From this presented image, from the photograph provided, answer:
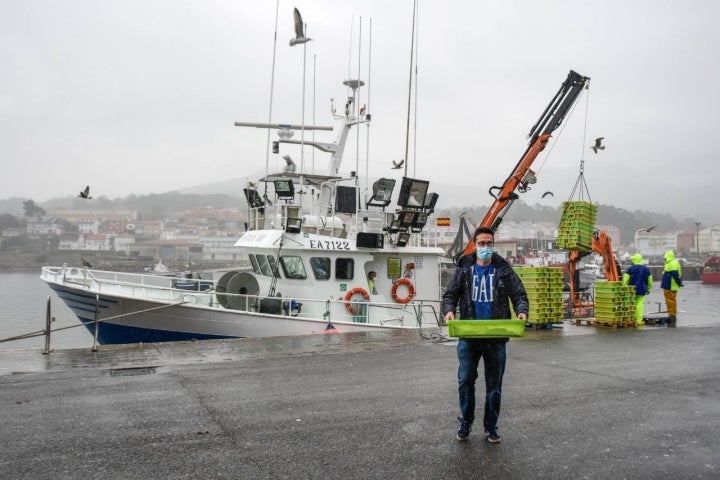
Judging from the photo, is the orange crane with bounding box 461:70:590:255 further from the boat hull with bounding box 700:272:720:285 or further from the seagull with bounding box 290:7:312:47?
the boat hull with bounding box 700:272:720:285

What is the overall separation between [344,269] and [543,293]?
455 cm

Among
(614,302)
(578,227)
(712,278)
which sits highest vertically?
(578,227)

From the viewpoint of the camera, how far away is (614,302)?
41.4 ft

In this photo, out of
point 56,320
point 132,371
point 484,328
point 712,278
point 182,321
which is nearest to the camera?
point 484,328

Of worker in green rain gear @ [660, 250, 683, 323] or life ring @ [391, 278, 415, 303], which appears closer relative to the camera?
worker in green rain gear @ [660, 250, 683, 323]

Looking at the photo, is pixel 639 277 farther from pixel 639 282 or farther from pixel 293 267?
pixel 293 267

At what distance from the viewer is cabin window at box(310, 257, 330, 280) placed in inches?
534

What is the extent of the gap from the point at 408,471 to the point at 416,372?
358 cm

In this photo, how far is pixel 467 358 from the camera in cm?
479

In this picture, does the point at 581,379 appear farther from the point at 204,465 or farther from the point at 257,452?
the point at 204,465

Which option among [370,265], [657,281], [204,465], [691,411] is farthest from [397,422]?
[657,281]

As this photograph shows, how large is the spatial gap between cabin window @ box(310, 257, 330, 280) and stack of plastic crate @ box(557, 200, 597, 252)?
6395mm

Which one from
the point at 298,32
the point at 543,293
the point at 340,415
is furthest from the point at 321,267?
the point at 340,415

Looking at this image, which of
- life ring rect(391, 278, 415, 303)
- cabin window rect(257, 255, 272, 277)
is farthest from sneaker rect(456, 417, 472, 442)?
life ring rect(391, 278, 415, 303)
